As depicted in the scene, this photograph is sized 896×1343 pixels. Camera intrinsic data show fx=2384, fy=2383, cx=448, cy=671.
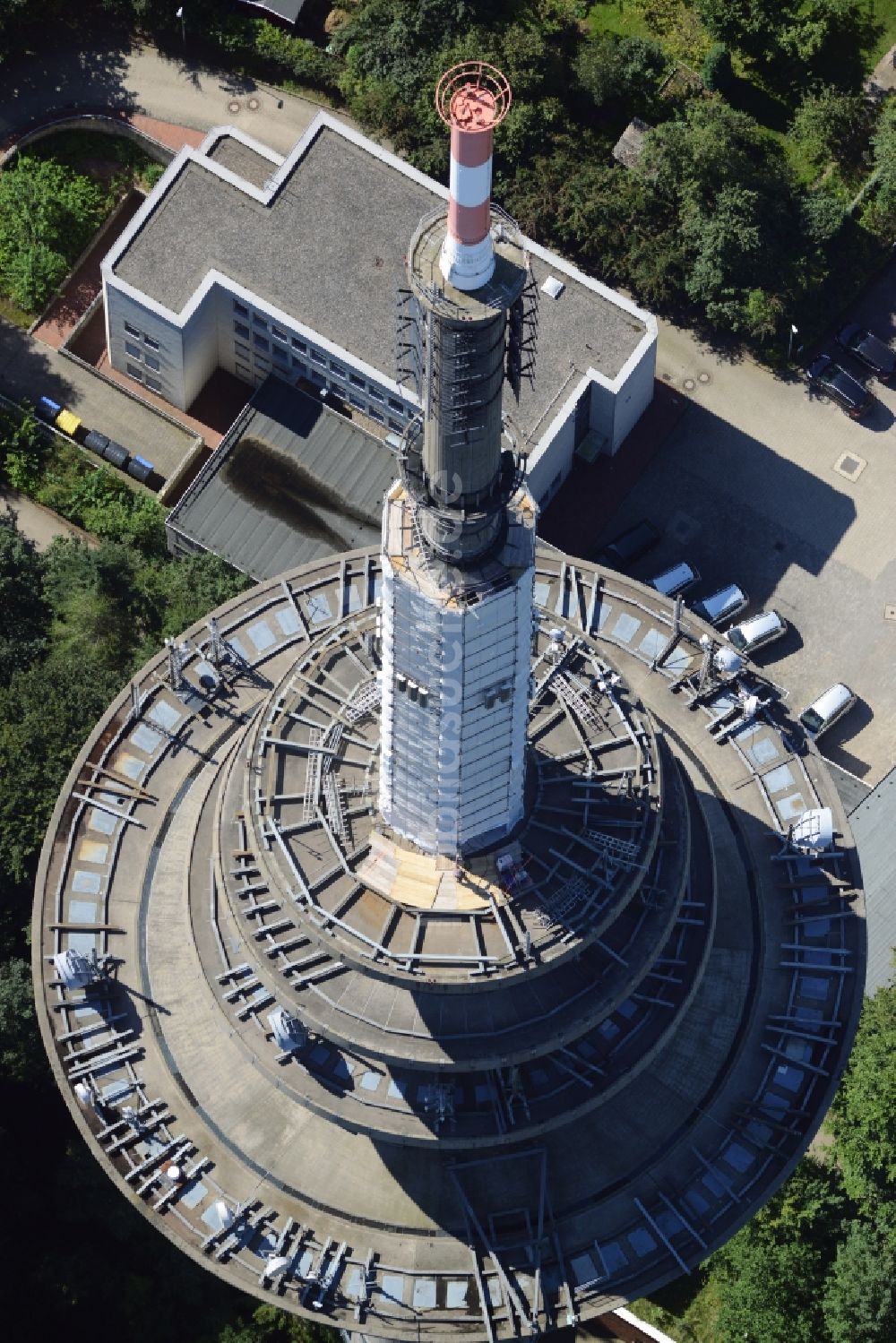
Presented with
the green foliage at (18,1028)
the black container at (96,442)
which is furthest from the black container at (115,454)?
the green foliage at (18,1028)

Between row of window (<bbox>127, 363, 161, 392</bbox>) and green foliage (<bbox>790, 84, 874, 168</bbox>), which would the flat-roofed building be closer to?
row of window (<bbox>127, 363, 161, 392</bbox>)

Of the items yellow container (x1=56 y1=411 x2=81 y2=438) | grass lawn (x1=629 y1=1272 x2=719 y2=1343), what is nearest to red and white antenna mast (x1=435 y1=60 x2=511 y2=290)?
grass lawn (x1=629 y1=1272 x2=719 y2=1343)

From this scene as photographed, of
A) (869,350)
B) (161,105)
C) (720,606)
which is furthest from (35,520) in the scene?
(869,350)

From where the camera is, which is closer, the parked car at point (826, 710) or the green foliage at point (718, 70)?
the parked car at point (826, 710)

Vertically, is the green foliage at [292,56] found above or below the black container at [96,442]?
above

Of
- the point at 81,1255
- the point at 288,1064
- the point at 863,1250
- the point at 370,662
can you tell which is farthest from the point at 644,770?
the point at 81,1255

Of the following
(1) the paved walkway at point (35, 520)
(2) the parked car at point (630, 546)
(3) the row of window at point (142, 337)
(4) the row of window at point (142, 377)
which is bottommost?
(1) the paved walkway at point (35, 520)

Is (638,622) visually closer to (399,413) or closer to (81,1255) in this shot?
(399,413)

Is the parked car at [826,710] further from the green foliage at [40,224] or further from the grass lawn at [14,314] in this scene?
the grass lawn at [14,314]
